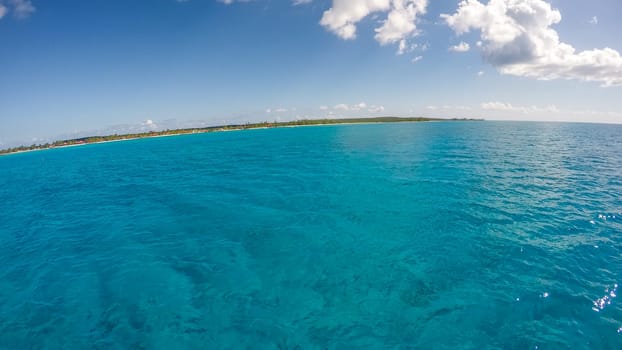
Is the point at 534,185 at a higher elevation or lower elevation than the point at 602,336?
higher

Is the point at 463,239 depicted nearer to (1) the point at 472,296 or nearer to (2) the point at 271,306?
(1) the point at 472,296

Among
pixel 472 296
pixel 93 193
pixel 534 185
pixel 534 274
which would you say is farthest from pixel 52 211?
pixel 534 185

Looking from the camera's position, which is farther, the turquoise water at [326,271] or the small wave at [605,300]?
the small wave at [605,300]

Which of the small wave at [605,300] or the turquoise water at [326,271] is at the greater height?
the turquoise water at [326,271]

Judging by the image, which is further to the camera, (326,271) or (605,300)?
(326,271)

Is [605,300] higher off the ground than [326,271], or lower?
lower

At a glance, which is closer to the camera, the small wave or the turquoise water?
A: the turquoise water

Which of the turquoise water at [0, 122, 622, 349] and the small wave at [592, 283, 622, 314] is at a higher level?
the turquoise water at [0, 122, 622, 349]

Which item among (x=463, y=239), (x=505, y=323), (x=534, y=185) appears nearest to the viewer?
(x=505, y=323)
